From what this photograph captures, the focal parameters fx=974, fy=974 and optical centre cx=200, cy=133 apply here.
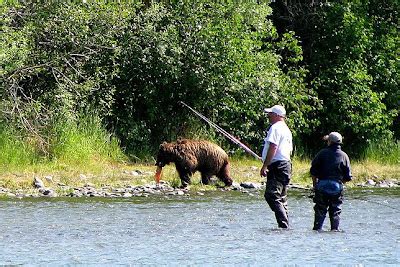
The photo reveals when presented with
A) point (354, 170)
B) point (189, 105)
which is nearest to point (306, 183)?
point (354, 170)

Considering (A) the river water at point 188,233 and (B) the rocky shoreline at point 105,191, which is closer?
(A) the river water at point 188,233

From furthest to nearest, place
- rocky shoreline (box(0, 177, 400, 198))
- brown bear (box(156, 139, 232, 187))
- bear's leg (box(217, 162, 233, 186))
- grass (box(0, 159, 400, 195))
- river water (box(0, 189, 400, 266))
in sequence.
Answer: bear's leg (box(217, 162, 233, 186)) < brown bear (box(156, 139, 232, 187)) < grass (box(0, 159, 400, 195)) < rocky shoreline (box(0, 177, 400, 198)) < river water (box(0, 189, 400, 266))

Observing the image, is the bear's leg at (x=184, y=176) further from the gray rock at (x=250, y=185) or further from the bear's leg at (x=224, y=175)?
the gray rock at (x=250, y=185)

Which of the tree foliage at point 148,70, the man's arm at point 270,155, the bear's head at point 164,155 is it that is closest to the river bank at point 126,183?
the bear's head at point 164,155

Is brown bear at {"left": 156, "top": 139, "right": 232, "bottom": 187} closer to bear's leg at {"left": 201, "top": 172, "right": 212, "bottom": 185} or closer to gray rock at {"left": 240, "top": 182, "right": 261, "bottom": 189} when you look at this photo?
bear's leg at {"left": 201, "top": 172, "right": 212, "bottom": 185}

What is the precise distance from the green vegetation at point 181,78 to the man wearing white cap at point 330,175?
8.16 meters

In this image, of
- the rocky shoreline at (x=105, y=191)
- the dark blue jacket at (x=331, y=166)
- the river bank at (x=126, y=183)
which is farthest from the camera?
the river bank at (x=126, y=183)

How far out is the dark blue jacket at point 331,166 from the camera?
13.4 metres

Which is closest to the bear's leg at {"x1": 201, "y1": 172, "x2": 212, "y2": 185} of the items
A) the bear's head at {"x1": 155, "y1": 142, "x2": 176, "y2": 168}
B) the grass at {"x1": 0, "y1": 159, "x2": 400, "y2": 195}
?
the grass at {"x1": 0, "y1": 159, "x2": 400, "y2": 195}

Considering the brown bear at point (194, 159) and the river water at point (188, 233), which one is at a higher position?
the brown bear at point (194, 159)

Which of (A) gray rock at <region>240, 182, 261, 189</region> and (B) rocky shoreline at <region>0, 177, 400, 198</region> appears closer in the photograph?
(B) rocky shoreline at <region>0, 177, 400, 198</region>

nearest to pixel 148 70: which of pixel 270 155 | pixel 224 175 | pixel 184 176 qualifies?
pixel 224 175

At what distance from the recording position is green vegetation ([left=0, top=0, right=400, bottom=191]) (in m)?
22.8

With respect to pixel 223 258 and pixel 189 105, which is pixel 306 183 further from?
pixel 223 258
